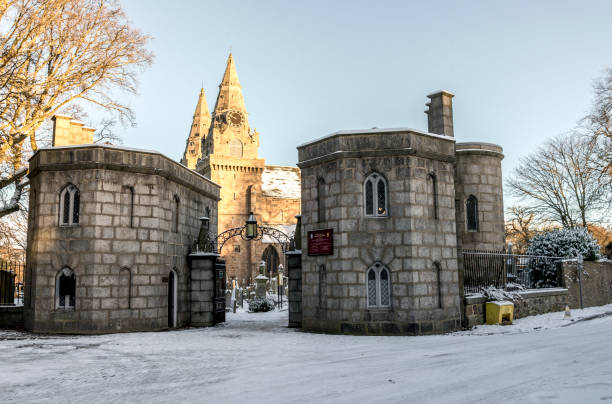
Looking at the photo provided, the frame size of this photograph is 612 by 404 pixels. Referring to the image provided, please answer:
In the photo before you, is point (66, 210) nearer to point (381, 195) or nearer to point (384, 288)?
point (381, 195)

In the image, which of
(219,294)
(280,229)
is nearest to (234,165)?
(280,229)

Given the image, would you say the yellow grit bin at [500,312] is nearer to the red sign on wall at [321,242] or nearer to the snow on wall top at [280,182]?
the red sign on wall at [321,242]

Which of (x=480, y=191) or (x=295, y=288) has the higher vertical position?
(x=480, y=191)

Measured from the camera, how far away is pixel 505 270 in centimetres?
1806

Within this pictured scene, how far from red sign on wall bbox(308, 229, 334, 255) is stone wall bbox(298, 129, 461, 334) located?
17 centimetres

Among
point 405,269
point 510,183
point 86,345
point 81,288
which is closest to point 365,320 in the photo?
point 405,269

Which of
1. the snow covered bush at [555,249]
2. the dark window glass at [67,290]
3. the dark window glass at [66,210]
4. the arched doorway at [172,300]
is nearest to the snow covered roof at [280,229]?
the snow covered bush at [555,249]

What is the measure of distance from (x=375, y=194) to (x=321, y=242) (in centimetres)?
217

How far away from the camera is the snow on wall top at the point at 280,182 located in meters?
66.7

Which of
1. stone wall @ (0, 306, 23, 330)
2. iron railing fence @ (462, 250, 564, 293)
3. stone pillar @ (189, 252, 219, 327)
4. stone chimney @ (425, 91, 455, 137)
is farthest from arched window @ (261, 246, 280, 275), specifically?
stone chimney @ (425, 91, 455, 137)

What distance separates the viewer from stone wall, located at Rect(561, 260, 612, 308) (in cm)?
2094

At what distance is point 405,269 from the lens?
14.2 meters

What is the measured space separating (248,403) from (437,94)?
48.0ft

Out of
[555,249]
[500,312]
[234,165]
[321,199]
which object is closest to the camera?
[321,199]
